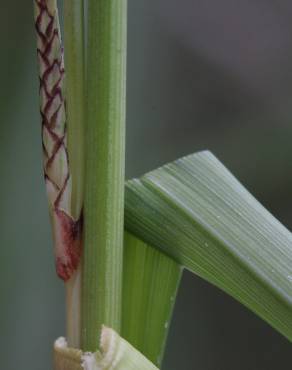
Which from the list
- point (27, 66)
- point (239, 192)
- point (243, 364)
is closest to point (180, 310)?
point (243, 364)

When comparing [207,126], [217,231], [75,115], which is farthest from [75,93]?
[207,126]

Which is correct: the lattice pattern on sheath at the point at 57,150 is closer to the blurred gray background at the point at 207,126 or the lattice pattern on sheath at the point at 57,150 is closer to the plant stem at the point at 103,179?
the plant stem at the point at 103,179

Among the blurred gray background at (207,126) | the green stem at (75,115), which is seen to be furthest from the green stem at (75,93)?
the blurred gray background at (207,126)

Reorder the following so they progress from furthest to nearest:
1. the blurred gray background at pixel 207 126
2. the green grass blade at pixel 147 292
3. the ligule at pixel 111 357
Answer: the blurred gray background at pixel 207 126
the green grass blade at pixel 147 292
the ligule at pixel 111 357

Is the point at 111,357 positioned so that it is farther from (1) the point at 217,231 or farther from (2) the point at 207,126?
(2) the point at 207,126

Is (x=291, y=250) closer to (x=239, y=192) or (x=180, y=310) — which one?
(x=239, y=192)

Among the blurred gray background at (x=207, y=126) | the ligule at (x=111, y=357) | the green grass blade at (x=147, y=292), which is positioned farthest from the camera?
the blurred gray background at (x=207, y=126)

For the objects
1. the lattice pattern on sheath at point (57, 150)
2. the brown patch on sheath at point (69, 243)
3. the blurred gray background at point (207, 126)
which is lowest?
the blurred gray background at point (207, 126)
